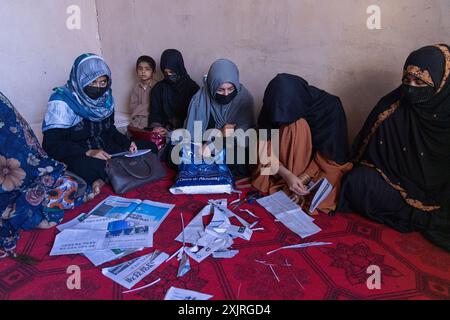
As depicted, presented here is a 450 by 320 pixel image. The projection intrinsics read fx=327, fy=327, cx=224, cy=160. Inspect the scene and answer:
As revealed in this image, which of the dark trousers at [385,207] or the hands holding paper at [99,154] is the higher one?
the hands holding paper at [99,154]

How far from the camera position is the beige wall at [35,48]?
2.62 metres

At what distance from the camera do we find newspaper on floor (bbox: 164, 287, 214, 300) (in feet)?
4.39

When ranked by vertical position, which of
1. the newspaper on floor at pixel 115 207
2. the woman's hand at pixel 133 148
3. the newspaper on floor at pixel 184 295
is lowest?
the newspaper on floor at pixel 184 295

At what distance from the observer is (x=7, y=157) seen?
5.59 ft

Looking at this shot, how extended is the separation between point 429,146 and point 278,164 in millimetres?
820

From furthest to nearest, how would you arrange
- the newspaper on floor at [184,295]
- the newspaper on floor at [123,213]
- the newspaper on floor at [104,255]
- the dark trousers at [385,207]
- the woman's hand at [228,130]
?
the woman's hand at [228,130] → the newspaper on floor at [123,213] → the dark trousers at [385,207] → the newspaper on floor at [104,255] → the newspaper on floor at [184,295]

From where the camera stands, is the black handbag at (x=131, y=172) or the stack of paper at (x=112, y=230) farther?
the black handbag at (x=131, y=172)

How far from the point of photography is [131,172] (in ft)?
7.18

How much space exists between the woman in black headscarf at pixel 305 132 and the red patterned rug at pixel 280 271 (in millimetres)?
326

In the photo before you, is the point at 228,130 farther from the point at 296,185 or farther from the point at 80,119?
the point at 80,119

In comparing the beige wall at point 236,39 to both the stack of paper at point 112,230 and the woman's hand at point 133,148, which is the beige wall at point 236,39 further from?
the stack of paper at point 112,230

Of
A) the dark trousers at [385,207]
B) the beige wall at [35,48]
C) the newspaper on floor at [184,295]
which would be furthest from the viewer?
the beige wall at [35,48]

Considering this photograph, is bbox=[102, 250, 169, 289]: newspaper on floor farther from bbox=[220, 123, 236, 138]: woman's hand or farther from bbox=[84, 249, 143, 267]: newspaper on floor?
bbox=[220, 123, 236, 138]: woman's hand

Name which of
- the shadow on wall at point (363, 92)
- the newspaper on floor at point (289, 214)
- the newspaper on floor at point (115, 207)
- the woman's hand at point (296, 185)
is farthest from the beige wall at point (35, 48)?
the shadow on wall at point (363, 92)
